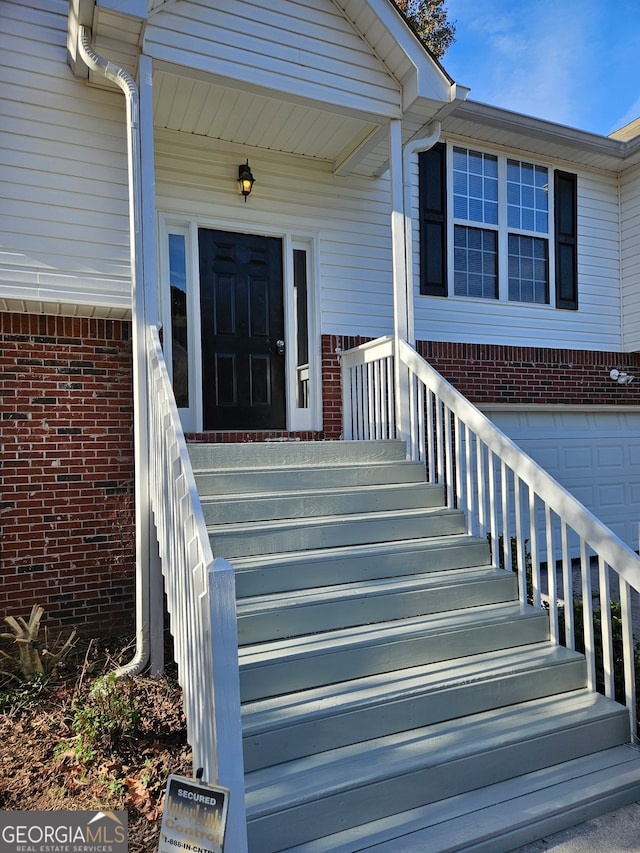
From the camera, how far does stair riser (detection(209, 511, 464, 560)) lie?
3.41 metres

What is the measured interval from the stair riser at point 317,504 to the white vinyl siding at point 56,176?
5.92ft

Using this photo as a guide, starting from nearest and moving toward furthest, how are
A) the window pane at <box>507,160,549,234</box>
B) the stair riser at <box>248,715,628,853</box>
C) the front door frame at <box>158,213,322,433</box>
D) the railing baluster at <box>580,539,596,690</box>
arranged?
the stair riser at <box>248,715,628,853</box> → the railing baluster at <box>580,539,596,690</box> → the front door frame at <box>158,213,322,433</box> → the window pane at <box>507,160,549,234</box>

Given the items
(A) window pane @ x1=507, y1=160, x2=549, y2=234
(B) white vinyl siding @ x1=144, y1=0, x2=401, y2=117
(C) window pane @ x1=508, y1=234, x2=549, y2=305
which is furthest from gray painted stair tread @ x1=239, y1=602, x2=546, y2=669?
(A) window pane @ x1=507, y1=160, x2=549, y2=234

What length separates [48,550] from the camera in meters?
4.32

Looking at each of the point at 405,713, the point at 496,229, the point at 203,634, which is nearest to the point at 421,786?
the point at 405,713

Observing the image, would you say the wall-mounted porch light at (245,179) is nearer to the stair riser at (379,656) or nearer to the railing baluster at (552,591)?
the railing baluster at (552,591)

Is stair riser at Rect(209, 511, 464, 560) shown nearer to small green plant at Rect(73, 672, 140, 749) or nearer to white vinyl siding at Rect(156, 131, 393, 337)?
small green plant at Rect(73, 672, 140, 749)

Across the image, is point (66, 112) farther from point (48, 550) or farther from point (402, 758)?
point (402, 758)

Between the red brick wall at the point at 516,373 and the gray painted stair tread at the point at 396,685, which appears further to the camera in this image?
the red brick wall at the point at 516,373

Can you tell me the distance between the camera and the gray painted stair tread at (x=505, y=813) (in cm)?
227

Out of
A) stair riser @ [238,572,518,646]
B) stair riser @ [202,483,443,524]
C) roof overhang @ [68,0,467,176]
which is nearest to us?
stair riser @ [238,572,518,646]

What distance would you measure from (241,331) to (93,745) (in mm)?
3553

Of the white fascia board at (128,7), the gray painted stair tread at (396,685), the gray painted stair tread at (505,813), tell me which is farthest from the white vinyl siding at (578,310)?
the gray painted stair tread at (505,813)

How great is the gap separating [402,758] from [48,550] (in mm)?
3003
